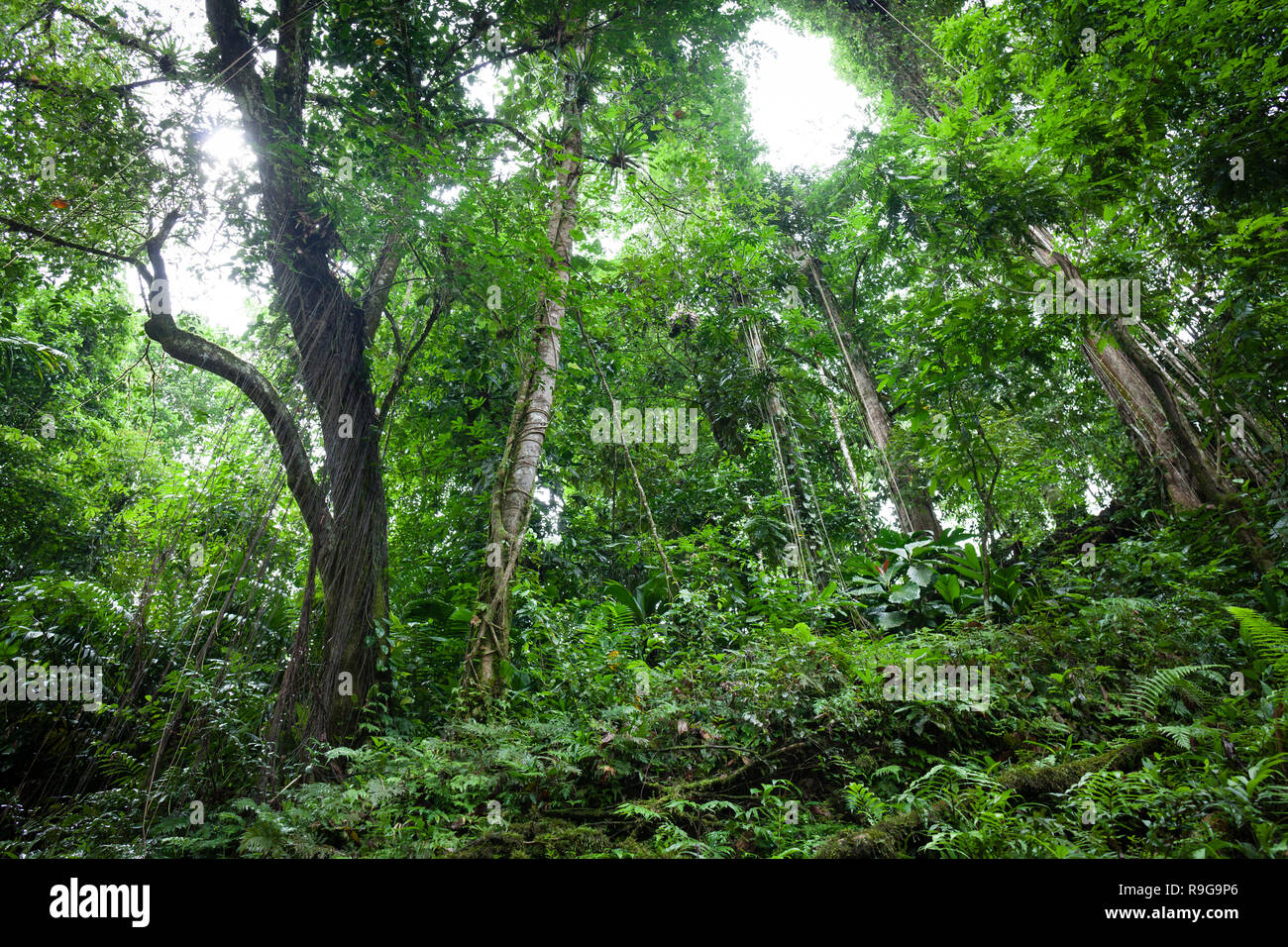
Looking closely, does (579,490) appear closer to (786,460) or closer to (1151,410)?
(786,460)

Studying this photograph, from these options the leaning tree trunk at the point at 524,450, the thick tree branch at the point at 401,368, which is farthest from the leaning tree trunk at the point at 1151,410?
the thick tree branch at the point at 401,368

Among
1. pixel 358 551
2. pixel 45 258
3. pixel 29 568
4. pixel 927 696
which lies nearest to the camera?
pixel 927 696

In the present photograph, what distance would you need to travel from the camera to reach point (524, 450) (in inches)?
162

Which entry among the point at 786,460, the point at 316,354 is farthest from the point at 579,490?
the point at 316,354

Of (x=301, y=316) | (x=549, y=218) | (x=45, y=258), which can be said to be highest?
(x=549, y=218)

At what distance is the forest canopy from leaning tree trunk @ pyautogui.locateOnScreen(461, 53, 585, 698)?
0.04m

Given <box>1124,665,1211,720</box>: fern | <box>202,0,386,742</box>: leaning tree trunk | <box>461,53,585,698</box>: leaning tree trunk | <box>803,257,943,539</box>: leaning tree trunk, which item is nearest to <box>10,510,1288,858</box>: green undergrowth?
<box>1124,665,1211,720</box>: fern

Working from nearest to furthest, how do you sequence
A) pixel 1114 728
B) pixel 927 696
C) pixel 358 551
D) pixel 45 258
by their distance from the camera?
pixel 1114 728, pixel 927 696, pixel 358 551, pixel 45 258

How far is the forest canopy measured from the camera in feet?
7.52

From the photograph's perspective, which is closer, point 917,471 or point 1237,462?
point 1237,462

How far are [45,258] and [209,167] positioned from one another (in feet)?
5.61
